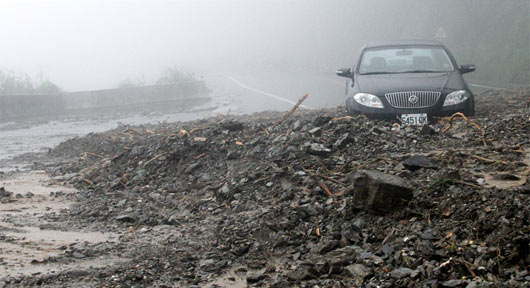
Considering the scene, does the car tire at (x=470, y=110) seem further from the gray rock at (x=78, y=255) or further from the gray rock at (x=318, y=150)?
the gray rock at (x=78, y=255)

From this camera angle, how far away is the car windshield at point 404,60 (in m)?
10.5

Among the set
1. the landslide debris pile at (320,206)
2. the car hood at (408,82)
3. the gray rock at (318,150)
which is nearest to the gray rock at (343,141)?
the landslide debris pile at (320,206)

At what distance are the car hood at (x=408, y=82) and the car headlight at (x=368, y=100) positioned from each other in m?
0.09

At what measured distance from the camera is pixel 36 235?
5.80 meters

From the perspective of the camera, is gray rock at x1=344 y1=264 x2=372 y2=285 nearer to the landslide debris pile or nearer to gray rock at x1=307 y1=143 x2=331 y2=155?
the landslide debris pile

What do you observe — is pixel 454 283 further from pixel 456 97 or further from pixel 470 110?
pixel 470 110

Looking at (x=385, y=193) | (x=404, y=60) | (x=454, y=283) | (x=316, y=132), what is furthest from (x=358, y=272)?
(x=404, y=60)

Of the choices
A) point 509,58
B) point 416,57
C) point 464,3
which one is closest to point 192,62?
point 464,3

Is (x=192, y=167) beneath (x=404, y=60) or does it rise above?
beneath

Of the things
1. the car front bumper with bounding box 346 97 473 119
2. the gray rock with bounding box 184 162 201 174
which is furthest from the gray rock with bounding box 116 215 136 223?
the car front bumper with bounding box 346 97 473 119

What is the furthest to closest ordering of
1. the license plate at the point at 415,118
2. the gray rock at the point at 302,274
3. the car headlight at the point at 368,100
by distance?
the car headlight at the point at 368,100
the license plate at the point at 415,118
the gray rock at the point at 302,274

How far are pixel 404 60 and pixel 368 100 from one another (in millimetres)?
1871

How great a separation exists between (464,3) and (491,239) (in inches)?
1354

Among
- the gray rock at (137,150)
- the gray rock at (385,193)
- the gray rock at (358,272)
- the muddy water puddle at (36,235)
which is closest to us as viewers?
the gray rock at (358,272)
